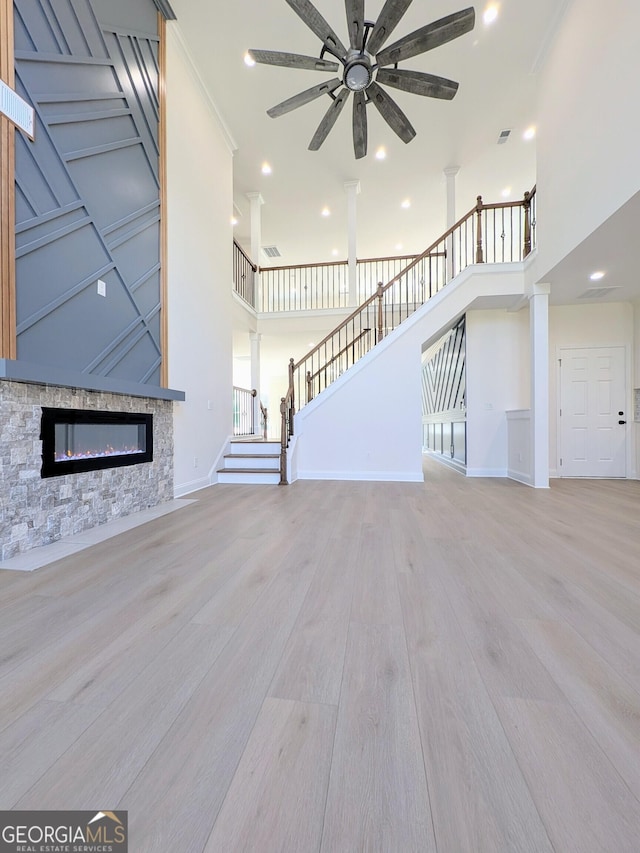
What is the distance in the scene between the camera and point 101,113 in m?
3.28

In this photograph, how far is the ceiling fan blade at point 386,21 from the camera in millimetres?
2791

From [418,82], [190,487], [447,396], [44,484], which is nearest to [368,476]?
[190,487]

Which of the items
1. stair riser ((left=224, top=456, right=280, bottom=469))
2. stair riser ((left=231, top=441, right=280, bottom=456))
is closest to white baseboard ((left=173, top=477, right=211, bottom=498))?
stair riser ((left=224, top=456, right=280, bottom=469))

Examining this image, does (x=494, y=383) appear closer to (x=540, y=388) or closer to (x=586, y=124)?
(x=540, y=388)

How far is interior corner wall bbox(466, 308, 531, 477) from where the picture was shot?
6238mm

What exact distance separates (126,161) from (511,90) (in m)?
5.50

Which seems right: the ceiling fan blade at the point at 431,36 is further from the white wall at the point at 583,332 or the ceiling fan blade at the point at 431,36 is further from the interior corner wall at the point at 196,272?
the white wall at the point at 583,332

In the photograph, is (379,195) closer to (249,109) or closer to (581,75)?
(249,109)

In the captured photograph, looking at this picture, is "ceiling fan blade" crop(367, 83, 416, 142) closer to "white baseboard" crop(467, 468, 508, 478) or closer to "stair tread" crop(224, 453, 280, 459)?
"stair tread" crop(224, 453, 280, 459)

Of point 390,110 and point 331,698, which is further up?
point 390,110

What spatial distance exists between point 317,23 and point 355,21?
31 centimetres

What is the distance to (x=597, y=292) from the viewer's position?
17.7ft

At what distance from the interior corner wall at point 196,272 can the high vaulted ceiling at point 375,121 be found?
20.6 inches

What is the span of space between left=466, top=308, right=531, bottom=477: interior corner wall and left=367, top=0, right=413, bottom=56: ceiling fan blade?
4136 millimetres
